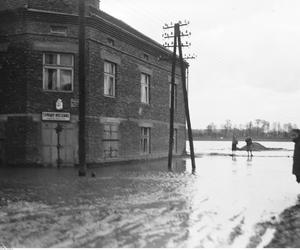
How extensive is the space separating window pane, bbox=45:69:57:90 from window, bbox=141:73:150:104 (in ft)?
24.3

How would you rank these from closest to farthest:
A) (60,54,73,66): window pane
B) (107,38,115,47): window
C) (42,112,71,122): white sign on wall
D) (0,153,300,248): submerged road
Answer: (0,153,300,248): submerged road → (42,112,71,122): white sign on wall → (60,54,73,66): window pane → (107,38,115,47): window

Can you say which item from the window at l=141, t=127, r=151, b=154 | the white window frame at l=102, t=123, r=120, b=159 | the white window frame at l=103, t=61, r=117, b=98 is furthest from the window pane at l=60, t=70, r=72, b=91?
the window at l=141, t=127, r=151, b=154

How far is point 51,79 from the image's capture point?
1998cm

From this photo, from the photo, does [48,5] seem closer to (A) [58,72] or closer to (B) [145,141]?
(A) [58,72]

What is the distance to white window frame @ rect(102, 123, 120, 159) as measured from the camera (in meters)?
21.6

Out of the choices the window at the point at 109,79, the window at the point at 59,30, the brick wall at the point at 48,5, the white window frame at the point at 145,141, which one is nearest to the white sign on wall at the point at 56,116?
the window at the point at 109,79

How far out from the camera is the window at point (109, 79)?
22.0 m

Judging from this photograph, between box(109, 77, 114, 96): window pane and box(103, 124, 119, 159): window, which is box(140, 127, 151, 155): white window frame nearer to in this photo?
box(103, 124, 119, 159): window

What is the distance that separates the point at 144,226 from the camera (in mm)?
7406

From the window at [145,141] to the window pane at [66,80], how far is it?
704cm

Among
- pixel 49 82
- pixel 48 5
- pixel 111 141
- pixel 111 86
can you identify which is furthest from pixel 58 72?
pixel 111 141

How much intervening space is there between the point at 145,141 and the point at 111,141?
15.5 feet

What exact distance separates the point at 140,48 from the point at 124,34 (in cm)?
240

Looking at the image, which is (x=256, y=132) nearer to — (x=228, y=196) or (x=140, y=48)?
(x=140, y=48)
